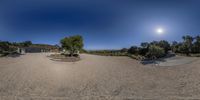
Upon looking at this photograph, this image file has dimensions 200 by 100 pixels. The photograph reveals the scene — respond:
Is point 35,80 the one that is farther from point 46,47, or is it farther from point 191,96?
point 46,47

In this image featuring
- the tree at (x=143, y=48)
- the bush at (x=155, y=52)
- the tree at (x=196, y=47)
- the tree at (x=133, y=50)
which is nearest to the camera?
the bush at (x=155, y=52)

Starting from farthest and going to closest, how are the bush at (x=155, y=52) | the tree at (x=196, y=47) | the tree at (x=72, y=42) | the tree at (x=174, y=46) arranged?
the tree at (x=72, y=42) → the tree at (x=174, y=46) → the tree at (x=196, y=47) → the bush at (x=155, y=52)

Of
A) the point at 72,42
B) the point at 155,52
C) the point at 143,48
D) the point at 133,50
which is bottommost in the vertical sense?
the point at 155,52

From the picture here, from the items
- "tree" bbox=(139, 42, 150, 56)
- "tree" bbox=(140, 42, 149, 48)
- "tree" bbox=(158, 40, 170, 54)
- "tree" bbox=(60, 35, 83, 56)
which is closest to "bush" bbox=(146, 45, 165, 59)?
"tree" bbox=(139, 42, 150, 56)

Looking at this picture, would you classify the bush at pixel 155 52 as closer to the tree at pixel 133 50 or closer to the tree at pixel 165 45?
the tree at pixel 165 45

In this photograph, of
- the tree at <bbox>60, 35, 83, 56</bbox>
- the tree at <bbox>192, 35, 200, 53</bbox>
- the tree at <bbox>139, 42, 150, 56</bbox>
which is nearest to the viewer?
the tree at <bbox>192, 35, 200, 53</bbox>

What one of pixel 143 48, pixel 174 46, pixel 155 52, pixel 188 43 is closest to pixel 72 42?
pixel 143 48

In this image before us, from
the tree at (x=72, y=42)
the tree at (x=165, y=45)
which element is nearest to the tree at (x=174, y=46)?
the tree at (x=165, y=45)

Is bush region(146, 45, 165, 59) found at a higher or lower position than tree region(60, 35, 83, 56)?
lower

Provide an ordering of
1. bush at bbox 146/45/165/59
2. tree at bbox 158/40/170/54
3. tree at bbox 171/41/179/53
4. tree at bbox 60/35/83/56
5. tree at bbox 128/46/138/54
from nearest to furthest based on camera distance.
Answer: bush at bbox 146/45/165/59, tree at bbox 158/40/170/54, tree at bbox 171/41/179/53, tree at bbox 128/46/138/54, tree at bbox 60/35/83/56

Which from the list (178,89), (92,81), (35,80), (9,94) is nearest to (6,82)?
(35,80)

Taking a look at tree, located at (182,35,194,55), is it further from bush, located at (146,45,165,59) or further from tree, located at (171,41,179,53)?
bush, located at (146,45,165,59)

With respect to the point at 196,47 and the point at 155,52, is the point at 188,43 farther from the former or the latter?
the point at 155,52

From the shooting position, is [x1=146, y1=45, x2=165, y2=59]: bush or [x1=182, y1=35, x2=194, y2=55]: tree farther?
[x1=182, y1=35, x2=194, y2=55]: tree
